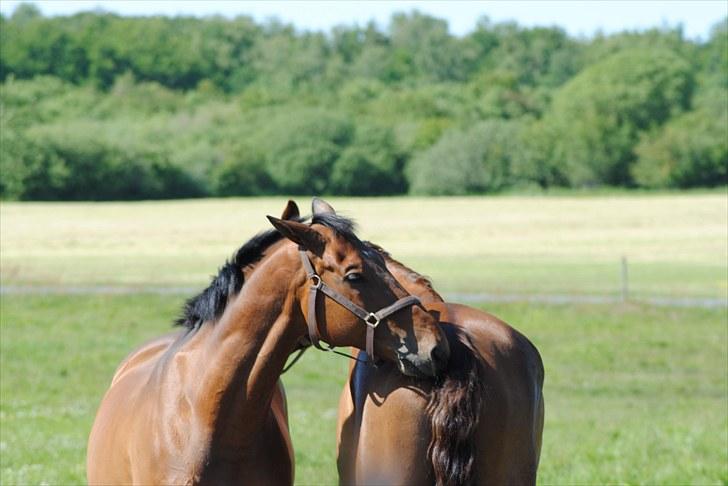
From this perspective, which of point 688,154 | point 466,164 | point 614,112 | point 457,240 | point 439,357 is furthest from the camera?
point 614,112

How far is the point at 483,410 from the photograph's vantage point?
185 inches

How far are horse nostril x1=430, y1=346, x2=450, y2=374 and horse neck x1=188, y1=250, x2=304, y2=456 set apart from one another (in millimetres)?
668

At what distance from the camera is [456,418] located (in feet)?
15.1

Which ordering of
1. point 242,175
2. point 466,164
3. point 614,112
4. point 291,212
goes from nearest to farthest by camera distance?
point 291,212 → point 466,164 → point 242,175 → point 614,112

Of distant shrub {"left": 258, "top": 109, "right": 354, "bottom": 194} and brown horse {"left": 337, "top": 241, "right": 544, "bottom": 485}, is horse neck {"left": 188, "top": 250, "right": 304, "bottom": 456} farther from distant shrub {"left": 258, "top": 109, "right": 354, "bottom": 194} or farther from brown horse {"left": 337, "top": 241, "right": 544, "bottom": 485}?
distant shrub {"left": 258, "top": 109, "right": 354, "bottom": 194}

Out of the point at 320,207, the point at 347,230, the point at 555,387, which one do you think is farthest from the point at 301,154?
the point at 347,230

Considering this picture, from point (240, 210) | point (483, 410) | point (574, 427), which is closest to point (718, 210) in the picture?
point (240, 210)

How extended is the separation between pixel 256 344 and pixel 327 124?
7421 centimetres

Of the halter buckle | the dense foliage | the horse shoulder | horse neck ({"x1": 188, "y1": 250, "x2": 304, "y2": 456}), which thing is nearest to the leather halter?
the halter buckle

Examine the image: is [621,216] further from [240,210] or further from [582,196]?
[240,210]

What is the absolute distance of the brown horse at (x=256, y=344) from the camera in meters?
4.70

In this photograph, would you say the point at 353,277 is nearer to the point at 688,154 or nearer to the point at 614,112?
the point at 688,154

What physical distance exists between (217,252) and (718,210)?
75.9 ft

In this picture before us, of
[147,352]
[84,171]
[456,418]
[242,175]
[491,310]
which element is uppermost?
[456,418]
